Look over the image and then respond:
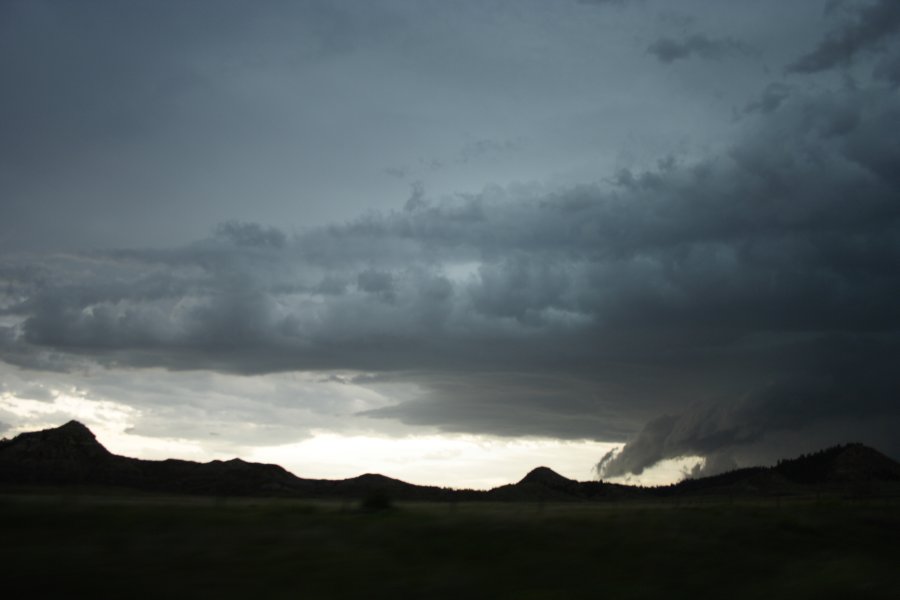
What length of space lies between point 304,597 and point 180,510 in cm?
1529

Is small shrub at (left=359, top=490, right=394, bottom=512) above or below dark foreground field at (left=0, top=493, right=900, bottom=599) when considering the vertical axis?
above

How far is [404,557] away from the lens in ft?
71.2

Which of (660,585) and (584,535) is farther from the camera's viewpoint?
(584,535)

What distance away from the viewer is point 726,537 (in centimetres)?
2902

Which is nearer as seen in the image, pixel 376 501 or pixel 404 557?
pixel 404 557

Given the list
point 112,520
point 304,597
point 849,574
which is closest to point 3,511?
point 112,520

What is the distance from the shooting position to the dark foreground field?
1683cm

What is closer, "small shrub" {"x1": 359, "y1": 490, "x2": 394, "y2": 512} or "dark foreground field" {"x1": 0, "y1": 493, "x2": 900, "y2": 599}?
"dark foreground field" {"x1": 0, "y1": 493, "x2": 900, "y2": 599}

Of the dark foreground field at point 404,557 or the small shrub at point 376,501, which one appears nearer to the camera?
the dark foreground field at point 404,557

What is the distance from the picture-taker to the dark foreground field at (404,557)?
55.2ft

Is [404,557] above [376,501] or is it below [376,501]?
below

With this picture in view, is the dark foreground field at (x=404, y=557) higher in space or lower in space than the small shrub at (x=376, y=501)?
lower

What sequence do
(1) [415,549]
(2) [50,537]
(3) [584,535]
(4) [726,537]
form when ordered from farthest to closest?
1. (4) [726,537]
2. (3) [584,535]
3. (1) [415,549]
4. (2) [50,537]

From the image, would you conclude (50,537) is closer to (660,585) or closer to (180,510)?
(180,510)
